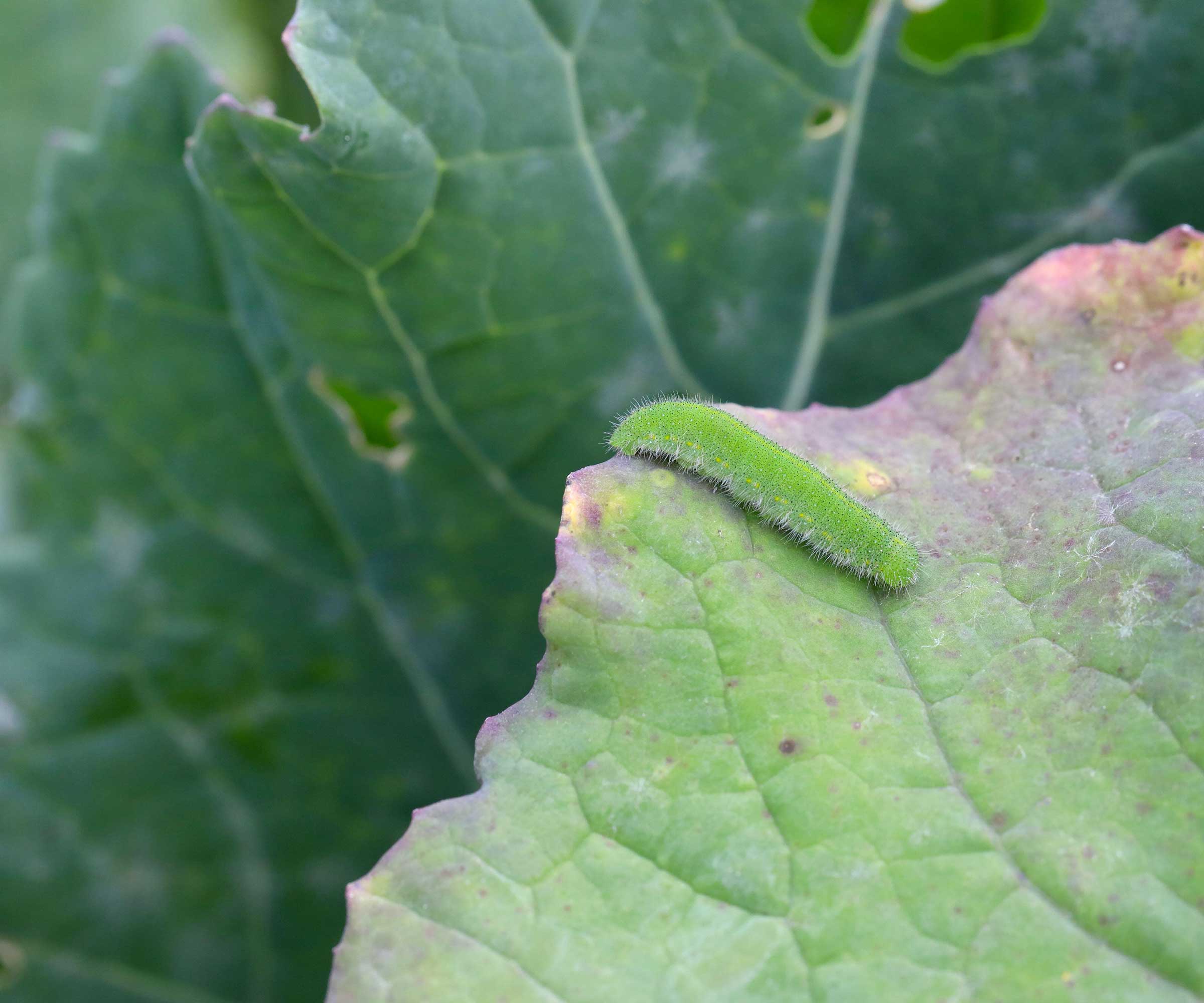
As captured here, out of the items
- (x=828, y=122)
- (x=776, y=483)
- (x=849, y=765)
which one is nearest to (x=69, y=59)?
(x=828, y=122)

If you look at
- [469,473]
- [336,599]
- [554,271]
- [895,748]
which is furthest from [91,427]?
[895,748]

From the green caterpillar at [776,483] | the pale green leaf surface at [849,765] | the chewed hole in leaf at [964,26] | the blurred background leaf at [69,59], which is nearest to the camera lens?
the pale green leaf surface at [849,765]

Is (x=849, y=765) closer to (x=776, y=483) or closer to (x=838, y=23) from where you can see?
(x=776, y=483)

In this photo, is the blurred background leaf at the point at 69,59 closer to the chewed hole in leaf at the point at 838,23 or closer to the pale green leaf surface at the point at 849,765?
the chewed hole in leaf at the point at 838,23

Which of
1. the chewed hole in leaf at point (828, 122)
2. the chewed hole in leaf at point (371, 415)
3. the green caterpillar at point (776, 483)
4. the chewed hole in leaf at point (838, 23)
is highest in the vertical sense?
the chewed hole in leaf at point (838, 23)

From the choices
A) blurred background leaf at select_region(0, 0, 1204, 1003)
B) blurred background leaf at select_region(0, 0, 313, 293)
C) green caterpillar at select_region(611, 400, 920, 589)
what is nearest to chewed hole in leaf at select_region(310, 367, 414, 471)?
blurred background leaf at select_region(0, 0, 1204, 1003)

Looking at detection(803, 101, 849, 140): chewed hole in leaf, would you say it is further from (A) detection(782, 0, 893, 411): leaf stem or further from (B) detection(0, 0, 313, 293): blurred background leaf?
(B) detection(0, 0, 313, 293): blurred background leaf

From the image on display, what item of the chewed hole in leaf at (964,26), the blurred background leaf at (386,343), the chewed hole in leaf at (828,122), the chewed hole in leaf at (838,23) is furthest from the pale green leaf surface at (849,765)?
the chewed hole in leaf at (838,23)
